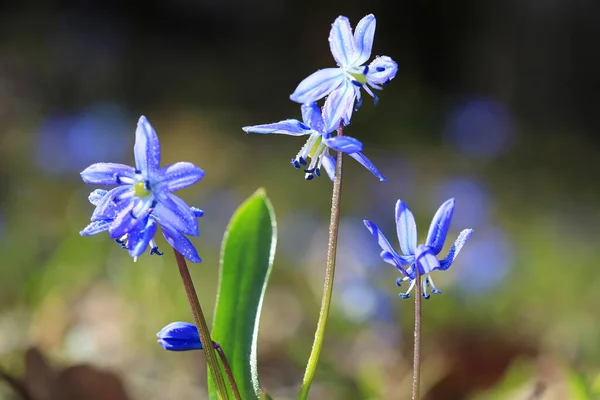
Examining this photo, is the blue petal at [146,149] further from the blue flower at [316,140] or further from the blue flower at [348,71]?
the blue flower at [348,71]

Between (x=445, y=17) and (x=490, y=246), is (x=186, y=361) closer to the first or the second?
(x=490, y=246)

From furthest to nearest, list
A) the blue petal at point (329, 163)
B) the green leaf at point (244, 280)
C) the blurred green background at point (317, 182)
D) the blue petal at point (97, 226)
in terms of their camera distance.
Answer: the blurred green background at point (317, 182) < the green leaf at point (244, 280) < the blue petal at point (329, 163) < the blue petal at point (97, 226)

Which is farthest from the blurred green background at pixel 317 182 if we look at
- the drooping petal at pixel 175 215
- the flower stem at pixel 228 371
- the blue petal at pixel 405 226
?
the drooping petal at pixel 175 215

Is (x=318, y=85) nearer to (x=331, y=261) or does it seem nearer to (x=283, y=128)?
(x=283, y=128)

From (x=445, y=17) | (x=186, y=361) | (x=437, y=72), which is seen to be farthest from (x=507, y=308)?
(x=445, y=17)

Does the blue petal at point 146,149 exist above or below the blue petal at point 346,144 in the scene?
below

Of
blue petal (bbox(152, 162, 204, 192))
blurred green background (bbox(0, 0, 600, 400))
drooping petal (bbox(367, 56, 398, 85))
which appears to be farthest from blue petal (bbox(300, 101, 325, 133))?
blurred green background (bbox(0, 0, 600, 400))

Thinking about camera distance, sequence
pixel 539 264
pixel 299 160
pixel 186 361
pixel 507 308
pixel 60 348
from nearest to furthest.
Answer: pixel 299 160, pixel 60 348, pixel 186 361, pixel 507 308, pixel 539 264
